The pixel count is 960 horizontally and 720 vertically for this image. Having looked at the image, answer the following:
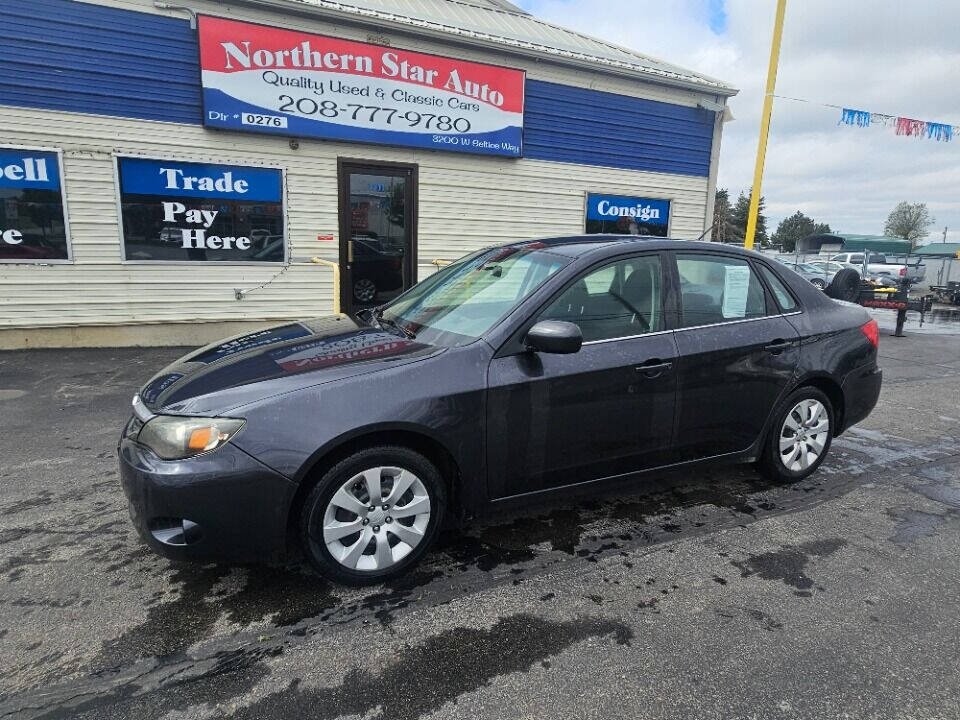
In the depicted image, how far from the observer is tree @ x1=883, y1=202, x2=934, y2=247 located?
264 feet

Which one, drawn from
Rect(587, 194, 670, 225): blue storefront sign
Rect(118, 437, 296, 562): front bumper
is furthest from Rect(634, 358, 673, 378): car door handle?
Rect(587, 194, 670, 225): blue storefront sign

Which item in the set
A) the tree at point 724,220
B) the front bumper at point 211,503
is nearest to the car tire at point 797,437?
the front bumper at point 211,503

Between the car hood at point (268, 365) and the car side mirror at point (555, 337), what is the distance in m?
0.48

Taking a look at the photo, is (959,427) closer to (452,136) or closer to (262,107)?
(452,136)

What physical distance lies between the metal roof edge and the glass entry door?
76.2 inches

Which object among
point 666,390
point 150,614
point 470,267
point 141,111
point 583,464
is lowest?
point 150,614

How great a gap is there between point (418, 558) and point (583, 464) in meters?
0.96

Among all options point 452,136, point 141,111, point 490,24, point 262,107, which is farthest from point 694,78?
point 141,111

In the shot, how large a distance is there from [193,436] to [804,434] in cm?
363

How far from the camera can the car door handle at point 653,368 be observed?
3.16 m

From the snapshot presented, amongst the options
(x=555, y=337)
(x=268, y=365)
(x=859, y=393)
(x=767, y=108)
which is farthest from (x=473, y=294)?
(x=767, y=108)

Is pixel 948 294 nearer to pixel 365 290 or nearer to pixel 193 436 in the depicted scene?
pixel 365 290

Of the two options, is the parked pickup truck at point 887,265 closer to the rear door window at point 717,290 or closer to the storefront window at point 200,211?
the storefront window at point 200,211

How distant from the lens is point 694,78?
11.1m
